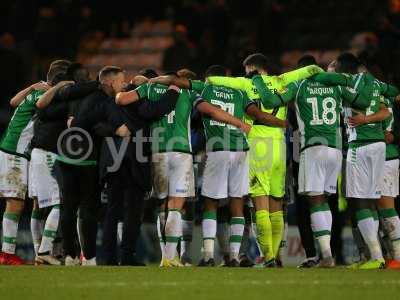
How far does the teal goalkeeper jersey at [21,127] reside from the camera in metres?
14.4

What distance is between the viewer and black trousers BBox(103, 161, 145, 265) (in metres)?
13.5

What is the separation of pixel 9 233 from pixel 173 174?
7.60 feet

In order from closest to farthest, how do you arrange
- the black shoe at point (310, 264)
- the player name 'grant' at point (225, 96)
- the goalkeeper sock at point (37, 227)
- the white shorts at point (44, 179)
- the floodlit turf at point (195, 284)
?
the floodlit turf at point (195, 284) < the player name 'grant' at point (225, 96) < the black shoe at point (310, 264) < the white shorts at point (44, 179) < the goalkeeper sock at point (37, 227)

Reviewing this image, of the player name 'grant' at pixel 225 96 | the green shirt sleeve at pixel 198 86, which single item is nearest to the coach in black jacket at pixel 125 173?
the green shirt sleeve at pixel 198 86

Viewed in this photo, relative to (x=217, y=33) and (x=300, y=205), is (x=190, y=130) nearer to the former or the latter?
(x=300, y=205)

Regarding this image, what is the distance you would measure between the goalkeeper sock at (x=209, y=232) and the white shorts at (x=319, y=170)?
44.8 inches

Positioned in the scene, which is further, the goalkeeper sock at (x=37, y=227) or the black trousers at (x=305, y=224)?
the goalkeeper sock at (x=37, y=227)

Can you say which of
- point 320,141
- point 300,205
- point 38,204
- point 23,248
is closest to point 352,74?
point 320,141

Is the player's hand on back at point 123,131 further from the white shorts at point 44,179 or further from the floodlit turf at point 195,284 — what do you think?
the floodlit turf at point 195,284

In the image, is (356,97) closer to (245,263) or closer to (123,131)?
(245,263)

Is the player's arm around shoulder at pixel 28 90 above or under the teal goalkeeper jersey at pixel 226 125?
above

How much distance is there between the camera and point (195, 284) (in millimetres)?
10477

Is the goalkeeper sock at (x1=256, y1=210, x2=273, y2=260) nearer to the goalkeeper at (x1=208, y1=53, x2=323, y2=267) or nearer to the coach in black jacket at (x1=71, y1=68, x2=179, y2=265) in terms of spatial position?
the goalkeeper at (x1=208, y1=53, x2=323, y2=267)

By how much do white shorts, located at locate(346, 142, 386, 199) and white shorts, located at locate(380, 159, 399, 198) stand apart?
1.80 feet
